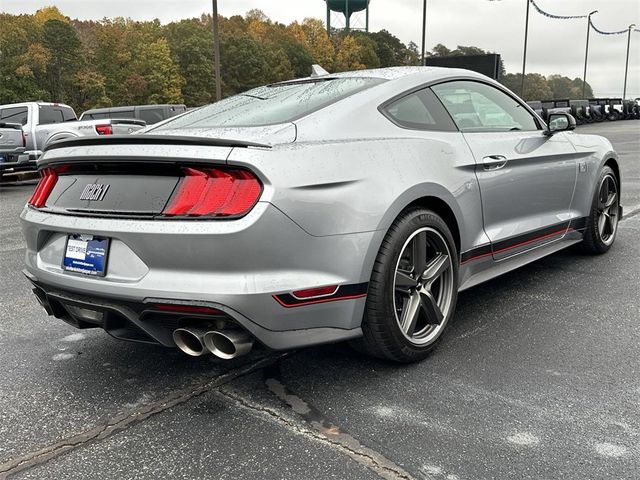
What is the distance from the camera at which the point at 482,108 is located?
3.84 m

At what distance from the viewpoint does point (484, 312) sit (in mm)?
3879

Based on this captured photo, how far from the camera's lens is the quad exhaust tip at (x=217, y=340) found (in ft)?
8.10

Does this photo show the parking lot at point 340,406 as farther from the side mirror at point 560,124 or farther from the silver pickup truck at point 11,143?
the silver pickup truck at point 11,143

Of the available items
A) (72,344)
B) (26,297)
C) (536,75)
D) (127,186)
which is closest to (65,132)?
(26,297)

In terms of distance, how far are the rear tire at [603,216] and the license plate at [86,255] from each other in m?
3.77

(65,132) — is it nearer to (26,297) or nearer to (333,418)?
(26,297)

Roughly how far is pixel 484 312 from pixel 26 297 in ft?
10.6

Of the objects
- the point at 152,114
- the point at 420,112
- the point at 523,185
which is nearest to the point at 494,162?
the point at 523,185

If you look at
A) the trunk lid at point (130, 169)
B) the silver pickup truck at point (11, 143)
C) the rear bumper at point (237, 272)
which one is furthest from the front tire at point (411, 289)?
the silver pickup truck at point (11, 143)

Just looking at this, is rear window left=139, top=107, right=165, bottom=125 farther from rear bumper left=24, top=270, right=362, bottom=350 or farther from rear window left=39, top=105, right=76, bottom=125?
rear bumper left=24, top=270, right=362, bottom=350

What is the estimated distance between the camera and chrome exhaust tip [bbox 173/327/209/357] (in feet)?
8.17

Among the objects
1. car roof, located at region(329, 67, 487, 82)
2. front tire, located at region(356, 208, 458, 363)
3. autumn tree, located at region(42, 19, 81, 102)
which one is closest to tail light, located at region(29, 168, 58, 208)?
front tire, located at region(356, 208, 458, 363)

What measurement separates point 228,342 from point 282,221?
55 centimetres

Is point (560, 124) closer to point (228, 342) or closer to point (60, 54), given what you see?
point (228, 342)
